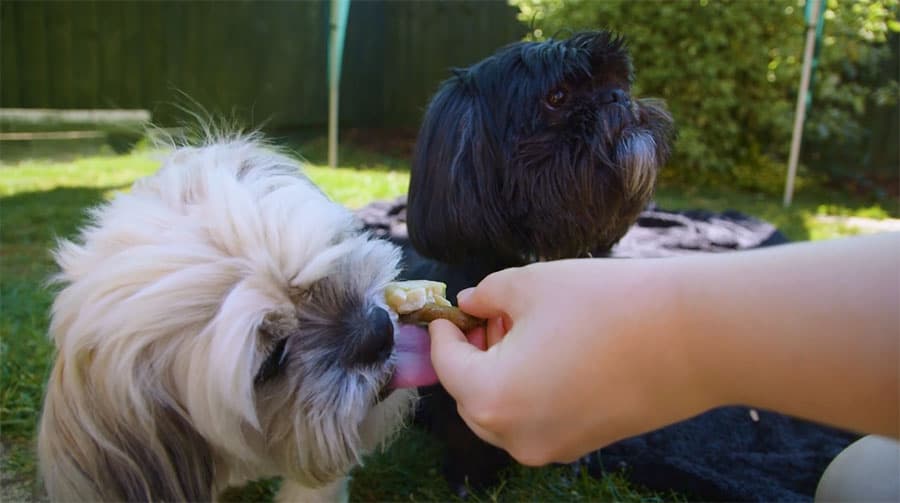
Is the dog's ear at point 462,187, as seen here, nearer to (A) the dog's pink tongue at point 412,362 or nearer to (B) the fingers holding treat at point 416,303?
(B) the fingers holding treat at point 416,303

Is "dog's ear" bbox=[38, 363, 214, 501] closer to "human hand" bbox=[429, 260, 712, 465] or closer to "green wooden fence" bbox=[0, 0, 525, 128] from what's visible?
"human hand" bbox=[429, 260, 712, 465]

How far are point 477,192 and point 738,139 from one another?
247 inches

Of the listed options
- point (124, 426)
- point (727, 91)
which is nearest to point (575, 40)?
point (124, 426)

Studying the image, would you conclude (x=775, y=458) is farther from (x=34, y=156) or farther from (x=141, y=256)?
(x=34, y=156)

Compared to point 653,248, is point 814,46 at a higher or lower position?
higher

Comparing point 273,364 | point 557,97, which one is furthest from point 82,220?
point 557,97

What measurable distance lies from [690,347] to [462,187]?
1327 millimetres

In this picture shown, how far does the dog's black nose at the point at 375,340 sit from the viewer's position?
142cm

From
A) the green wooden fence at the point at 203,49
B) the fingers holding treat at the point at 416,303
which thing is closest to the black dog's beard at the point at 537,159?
the fingers holding treat at the point at 416,303

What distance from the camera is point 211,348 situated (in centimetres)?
126

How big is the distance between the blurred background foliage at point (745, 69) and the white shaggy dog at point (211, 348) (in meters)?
5.69

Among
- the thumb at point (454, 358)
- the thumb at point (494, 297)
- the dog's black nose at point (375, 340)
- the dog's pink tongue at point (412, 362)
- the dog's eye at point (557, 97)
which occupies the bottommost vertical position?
the dog's pink tongue at point (412, 362)

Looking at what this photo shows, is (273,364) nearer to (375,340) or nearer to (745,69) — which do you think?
(375,340)

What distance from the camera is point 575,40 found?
231cm
